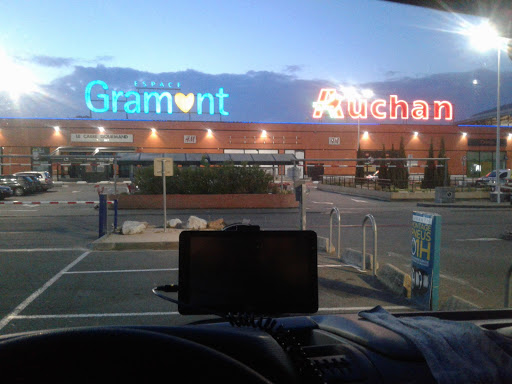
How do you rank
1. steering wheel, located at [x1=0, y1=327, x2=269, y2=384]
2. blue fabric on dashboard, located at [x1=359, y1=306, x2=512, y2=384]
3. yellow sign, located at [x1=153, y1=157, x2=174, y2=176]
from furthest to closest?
yellow sign, located at [x1=153, y1=157, x2=174, y2=176]
blue fabric on dashboard, located at [x1=359, y1=306, x2=512, y2=384]
steering wheel, located at [x1=0, y1=327, x2=269, y2=384]

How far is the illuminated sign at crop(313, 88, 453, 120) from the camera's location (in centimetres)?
5397

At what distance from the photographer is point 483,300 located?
272 inches

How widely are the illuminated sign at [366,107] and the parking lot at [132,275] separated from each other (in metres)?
37.4

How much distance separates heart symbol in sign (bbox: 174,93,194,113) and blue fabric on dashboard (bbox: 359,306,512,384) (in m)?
49.9

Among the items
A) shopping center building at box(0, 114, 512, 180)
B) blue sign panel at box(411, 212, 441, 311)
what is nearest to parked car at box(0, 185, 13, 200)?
shopping center building at box(0, 114, 512, 180)

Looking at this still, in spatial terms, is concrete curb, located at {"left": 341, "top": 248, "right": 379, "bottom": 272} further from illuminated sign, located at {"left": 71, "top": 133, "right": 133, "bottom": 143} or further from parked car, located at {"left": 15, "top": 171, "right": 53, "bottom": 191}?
illuminated sign, located at {"left": 71, "top": 133, "right": 133, "bottom": 143}

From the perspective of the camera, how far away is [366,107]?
176 ft

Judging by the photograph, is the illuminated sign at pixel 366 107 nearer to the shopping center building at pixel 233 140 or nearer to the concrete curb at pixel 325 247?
the shopping center building at pixel 233 140

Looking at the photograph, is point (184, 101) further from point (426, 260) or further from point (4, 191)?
point (426, 260)

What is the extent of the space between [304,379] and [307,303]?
95 centimetres

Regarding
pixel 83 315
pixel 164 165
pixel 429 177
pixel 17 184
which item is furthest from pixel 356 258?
pixel 17 184

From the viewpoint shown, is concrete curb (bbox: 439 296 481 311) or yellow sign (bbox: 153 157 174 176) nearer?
concrete curb (bbox: 439 296 481 311)

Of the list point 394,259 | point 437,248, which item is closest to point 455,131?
point 394,259

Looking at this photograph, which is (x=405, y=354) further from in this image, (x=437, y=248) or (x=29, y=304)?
(x=29, y=304)
